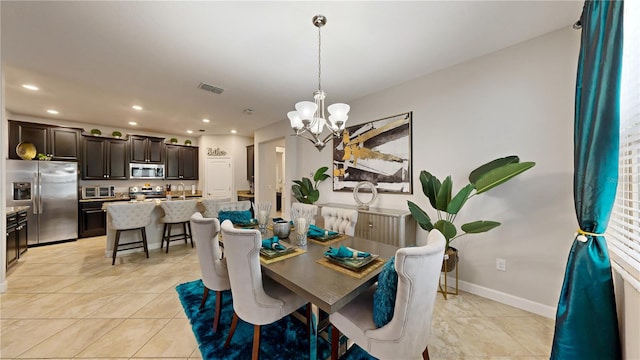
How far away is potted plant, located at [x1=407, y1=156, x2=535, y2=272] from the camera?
78.0 inches

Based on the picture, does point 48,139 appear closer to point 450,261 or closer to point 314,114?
point 314,114

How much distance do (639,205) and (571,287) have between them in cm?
50

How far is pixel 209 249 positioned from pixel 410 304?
1.51 metres

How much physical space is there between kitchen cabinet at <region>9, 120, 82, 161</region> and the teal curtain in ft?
25.1

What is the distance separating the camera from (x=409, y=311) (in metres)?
1.11

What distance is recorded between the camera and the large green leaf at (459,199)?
2105mm

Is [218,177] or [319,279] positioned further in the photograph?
[218,177]

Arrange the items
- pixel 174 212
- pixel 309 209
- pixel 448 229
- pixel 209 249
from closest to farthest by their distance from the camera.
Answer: pixel 209 249
pixel 448 229
pixel 309 209
pixel 174 212

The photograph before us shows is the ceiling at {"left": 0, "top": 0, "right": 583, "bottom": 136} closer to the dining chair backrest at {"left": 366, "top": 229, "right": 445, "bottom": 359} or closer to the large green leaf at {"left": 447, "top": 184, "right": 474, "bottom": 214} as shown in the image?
the large green leaf at {"left": 447, "top": 184, "right": 474, "bottom": 214}

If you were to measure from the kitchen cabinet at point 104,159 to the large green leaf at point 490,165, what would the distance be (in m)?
7.32

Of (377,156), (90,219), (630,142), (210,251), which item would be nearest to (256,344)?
(210,251)

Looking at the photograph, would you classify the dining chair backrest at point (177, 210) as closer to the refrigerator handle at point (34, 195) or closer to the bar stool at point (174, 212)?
the bar stool at point (174, 212)

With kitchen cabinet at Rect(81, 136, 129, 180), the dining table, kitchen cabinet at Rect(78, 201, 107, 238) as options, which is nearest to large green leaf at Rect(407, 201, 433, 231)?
the dining table

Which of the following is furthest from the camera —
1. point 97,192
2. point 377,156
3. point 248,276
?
point 97,192
